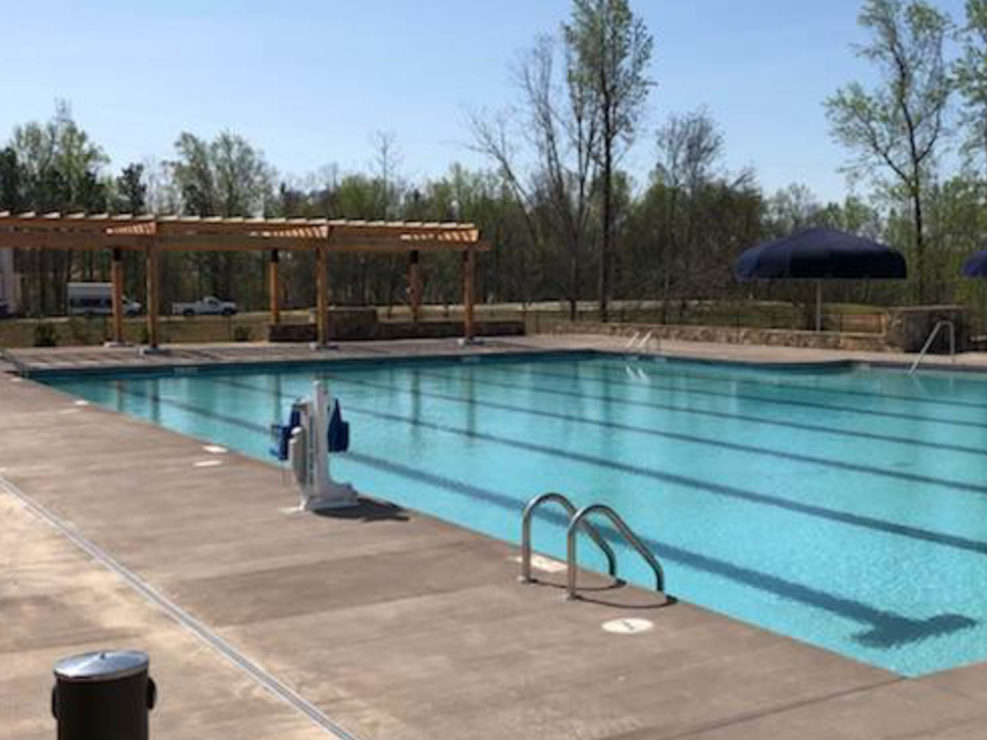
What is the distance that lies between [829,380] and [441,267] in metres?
39.8

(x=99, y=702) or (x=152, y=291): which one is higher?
(x=152, y=291)

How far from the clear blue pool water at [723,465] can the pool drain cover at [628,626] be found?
153cm

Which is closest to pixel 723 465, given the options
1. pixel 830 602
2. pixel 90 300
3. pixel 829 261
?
pixel 830 602

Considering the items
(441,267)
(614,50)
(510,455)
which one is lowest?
(510,455)

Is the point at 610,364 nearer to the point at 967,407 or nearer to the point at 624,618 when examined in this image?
the point at 967,407

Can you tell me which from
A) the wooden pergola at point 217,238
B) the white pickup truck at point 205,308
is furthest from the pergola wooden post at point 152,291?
the white pickup truck at point 205,308

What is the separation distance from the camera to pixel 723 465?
11.9 metres

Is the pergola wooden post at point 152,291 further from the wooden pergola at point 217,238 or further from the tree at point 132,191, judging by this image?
the tree at point 132,191

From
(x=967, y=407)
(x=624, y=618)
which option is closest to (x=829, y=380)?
(x=967, y=407)

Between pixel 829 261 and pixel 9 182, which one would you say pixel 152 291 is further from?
pixel 9 182

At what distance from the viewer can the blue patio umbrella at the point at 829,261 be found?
23.5 m

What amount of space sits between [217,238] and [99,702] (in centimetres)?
2289

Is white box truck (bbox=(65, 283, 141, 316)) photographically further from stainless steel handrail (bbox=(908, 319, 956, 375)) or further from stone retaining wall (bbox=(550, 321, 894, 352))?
stainless steel handrail (bbox=(908, 319, 956, 375))

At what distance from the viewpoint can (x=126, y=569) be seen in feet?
20.3
